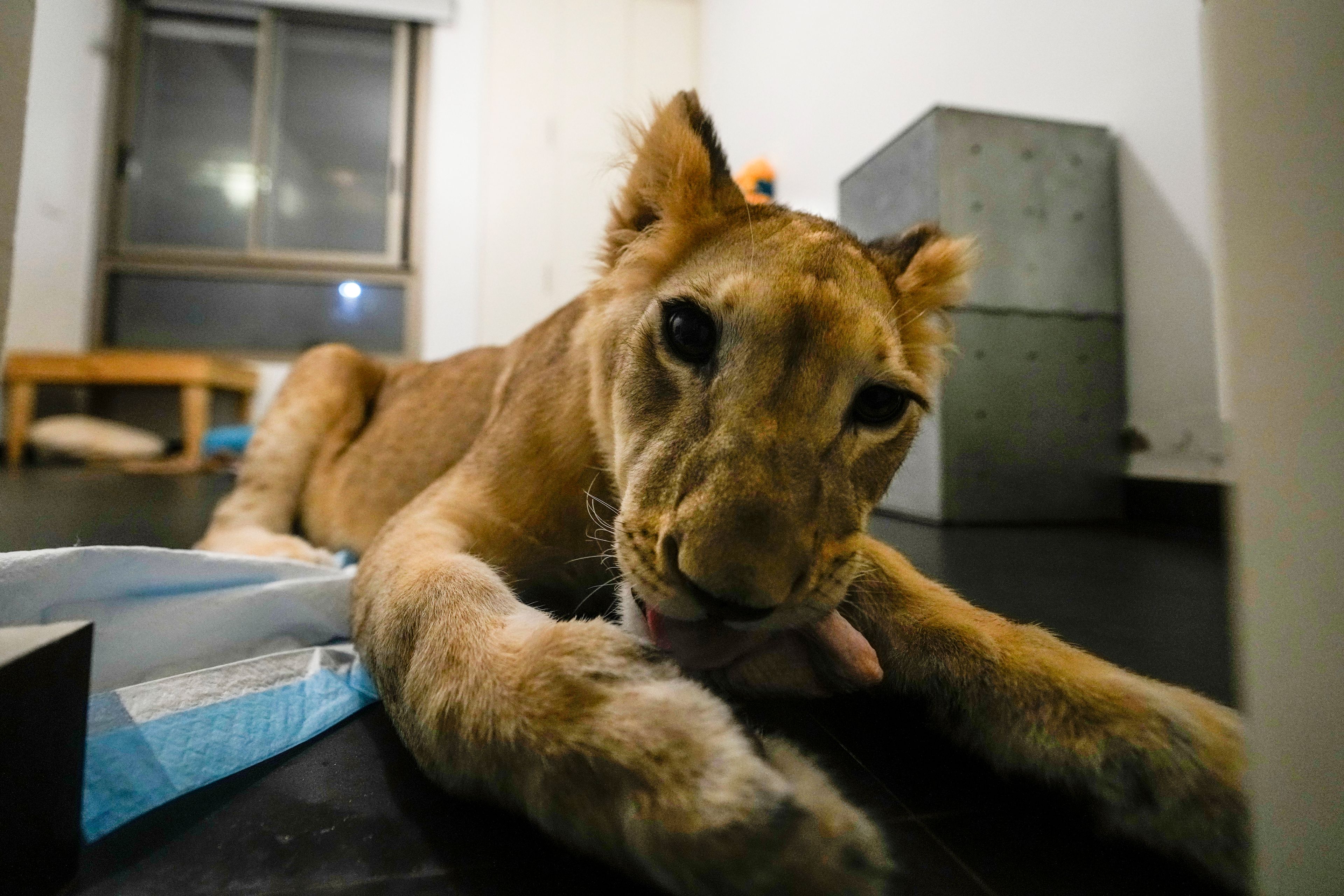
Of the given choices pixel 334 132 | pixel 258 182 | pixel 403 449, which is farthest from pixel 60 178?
pixel 403 449

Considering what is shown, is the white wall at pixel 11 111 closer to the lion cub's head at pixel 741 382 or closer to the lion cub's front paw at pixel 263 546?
the lion cub's head at pixel 741 382

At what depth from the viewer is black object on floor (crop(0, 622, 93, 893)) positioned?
20.0 inches

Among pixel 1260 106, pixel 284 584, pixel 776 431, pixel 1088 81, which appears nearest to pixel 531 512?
pixel 284 584

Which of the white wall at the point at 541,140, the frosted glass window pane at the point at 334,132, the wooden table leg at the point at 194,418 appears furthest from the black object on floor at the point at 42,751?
the frosted glass window pane at the point at 334,132

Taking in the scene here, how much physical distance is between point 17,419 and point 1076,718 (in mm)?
8026

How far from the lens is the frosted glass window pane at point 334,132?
311 inches

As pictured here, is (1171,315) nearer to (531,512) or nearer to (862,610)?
(862,610)

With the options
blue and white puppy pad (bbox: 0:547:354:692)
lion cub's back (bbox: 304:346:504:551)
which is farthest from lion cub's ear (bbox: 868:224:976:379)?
blue and white puppy pad (bbox: 0:547:354:692)

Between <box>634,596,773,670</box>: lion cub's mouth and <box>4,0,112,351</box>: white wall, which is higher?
<box>4,0,112,351</box>: white wall

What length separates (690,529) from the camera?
0.72 meters

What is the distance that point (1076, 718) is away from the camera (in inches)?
28.1

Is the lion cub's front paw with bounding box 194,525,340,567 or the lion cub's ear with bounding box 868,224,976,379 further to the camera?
the lion cub's front paw with bounding box 194,525,340,567

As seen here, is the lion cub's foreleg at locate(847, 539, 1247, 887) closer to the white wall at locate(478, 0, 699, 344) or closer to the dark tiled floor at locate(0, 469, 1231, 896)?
the dark tiled floor at locate(0, 469, 1231, 896)

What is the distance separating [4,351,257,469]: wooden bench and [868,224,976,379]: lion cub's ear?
6786mm
